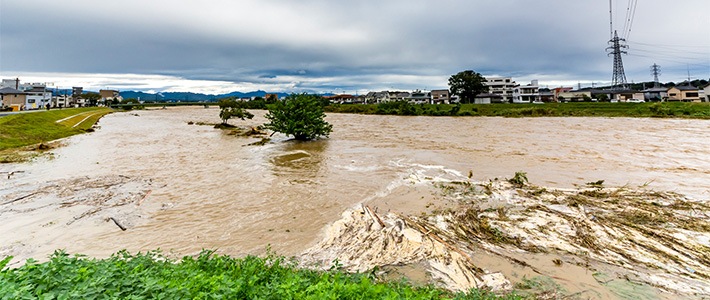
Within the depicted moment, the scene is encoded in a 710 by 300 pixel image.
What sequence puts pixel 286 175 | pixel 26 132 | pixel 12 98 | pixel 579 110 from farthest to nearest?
pixel 12 98, pixel 579 110, pixel 26 132, pixel 286 175

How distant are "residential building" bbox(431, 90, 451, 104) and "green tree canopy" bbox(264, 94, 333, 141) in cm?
8307

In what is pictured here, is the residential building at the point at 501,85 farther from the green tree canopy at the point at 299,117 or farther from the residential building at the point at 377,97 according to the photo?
the green tree canopy at the point at 299,117

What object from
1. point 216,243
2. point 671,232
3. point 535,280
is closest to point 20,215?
point 216,243

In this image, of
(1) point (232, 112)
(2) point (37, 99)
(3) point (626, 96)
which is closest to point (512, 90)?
(3) point (626, 96)

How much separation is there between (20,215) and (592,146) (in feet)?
92.3

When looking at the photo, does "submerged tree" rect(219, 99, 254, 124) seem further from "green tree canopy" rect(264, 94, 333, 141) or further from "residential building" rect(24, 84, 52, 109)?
"residential building" rect(24, 84, 52, 109)

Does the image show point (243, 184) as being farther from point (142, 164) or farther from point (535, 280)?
point (535, 280)

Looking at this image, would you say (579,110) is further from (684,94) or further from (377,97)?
(377,97)

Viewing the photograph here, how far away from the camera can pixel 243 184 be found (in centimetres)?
1266

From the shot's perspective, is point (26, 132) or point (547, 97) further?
point (547, 97)

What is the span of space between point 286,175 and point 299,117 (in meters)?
11.3

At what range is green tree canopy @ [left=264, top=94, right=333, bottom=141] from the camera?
24.9 meters

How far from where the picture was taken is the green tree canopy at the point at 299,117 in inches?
980

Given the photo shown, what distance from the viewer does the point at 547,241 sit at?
6723 millimetres
